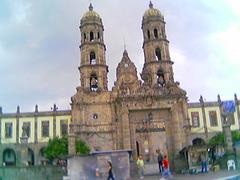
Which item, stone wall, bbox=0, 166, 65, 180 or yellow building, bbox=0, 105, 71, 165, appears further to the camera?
yellow building, bbox=0, 105, 71, 165

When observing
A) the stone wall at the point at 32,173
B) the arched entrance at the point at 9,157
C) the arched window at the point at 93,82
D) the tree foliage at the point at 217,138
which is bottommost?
the stone wall at the point at 32,173

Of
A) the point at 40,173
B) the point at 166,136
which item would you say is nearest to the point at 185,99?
the point at 166,136

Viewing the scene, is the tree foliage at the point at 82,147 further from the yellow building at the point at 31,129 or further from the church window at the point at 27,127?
the church window at the point at 27,127

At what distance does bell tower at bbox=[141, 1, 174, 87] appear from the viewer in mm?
48719

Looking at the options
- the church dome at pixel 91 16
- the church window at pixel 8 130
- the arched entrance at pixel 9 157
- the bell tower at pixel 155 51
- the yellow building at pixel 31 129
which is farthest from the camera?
the arched entrance at pixel 9 157

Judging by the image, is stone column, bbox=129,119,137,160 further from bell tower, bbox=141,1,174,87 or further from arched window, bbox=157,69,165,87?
arched window, bbox=157,69,165,87

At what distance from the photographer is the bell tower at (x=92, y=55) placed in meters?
47.9

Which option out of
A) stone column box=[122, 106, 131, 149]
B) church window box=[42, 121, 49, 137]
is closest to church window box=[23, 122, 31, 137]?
church window box=[42, 121, 49, 137]

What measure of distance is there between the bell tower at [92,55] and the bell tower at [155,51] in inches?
233

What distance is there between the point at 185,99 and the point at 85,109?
13119mm

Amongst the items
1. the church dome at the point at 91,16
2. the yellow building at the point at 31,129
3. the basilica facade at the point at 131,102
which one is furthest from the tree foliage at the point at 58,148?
the church dome at the point at 91,16

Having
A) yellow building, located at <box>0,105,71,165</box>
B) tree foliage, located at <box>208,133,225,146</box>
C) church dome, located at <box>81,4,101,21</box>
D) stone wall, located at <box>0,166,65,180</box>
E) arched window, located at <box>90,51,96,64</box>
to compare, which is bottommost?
stone wall, located at <box>0,166,65,180</box>

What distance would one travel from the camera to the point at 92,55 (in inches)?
1948

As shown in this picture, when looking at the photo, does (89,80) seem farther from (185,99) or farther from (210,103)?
(210,103)
